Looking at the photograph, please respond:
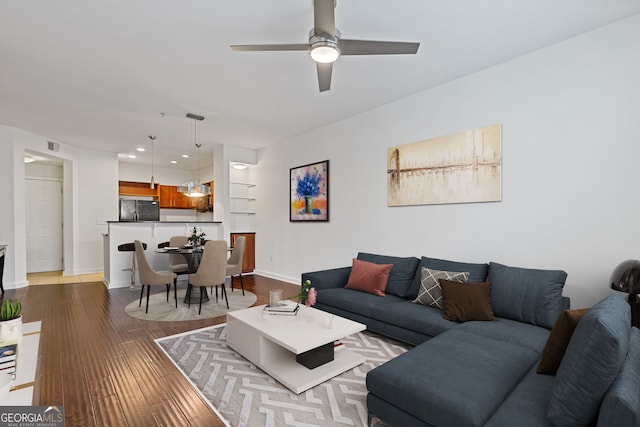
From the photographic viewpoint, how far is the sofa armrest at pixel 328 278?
370cm

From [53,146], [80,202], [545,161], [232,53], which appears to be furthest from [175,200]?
[545,161]

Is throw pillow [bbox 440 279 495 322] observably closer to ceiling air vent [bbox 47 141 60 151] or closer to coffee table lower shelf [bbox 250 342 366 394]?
coffee table lower shelf [bbox 250 342 366 394]

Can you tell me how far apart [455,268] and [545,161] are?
131 centimetres

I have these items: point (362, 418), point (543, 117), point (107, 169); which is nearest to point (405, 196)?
point (543, 117)

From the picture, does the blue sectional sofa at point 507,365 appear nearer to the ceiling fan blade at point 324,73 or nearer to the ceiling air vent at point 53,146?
the ceiling fan blade at point 324,73

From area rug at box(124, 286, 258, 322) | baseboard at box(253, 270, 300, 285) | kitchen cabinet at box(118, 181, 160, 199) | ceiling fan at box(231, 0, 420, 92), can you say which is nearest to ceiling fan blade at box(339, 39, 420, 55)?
ceiling fan at box(231, 0, 420, 92)

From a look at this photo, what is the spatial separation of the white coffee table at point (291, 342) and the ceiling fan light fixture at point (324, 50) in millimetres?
2043

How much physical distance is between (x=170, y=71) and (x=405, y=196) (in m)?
3.08

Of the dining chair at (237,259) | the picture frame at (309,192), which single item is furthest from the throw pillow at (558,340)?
the dining chair at (237,259)

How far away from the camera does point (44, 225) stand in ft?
23.7

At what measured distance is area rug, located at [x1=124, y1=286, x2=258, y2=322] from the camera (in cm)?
386

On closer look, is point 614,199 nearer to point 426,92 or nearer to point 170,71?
point 426,92

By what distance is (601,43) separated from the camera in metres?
2.59

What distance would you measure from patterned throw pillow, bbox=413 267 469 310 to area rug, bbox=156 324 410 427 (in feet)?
1.58
